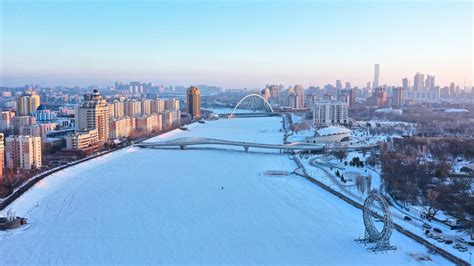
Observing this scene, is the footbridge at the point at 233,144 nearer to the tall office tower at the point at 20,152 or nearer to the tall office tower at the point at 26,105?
the tall office tower at the point at 20,152

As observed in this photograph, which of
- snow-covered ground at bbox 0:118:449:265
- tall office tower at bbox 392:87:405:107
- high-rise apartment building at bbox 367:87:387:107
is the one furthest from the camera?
high-rise apartment building at bbox 367:87:387:107

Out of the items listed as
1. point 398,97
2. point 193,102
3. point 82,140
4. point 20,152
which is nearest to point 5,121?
point 82,140

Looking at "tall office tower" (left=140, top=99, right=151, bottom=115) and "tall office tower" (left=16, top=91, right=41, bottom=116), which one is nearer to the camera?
"tall office tower" (left=16, top=91, right=41, bottom=116)

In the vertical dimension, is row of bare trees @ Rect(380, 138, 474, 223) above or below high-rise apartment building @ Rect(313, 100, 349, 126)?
below

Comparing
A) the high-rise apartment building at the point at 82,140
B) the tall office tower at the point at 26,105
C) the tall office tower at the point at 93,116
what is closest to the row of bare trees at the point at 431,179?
the high-rise apartment building at the point at 82,140

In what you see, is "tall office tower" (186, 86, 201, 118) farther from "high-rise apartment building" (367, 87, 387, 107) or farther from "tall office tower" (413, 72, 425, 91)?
"tall office tower" (413, 72, 425, 91)

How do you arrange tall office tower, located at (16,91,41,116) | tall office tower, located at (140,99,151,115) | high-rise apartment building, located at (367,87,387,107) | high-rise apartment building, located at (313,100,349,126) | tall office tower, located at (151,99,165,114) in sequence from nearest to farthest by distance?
high-rise apartment building, located at (313,100,349,126) → tall office tower, located at (16,91,41,116) → tall office tower, located at (140,99,151,115) → tall office tower, located at (151,99,165,114) → high-rise apartment building, located at (367,87,387,107)

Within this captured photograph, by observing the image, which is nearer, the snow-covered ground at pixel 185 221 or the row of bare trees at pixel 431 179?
the snow-covered ground at pixel 185 221

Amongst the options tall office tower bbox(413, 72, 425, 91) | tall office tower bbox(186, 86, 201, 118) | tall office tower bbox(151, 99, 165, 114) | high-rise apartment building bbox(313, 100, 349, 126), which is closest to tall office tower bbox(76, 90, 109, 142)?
high-rise apartment building bbox(313, 100, 349, 126)
